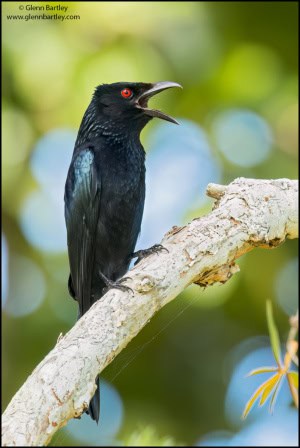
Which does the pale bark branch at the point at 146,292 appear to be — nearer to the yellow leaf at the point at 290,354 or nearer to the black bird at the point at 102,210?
the yellow leaf at the point at 290,354

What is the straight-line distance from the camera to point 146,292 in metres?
2.74

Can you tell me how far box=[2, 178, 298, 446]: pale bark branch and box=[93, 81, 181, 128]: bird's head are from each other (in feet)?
5.18

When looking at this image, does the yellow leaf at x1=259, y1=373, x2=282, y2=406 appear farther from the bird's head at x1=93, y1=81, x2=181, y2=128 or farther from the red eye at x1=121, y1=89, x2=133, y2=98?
the red eye at x1=121, y1=89, x2=133, y2=98

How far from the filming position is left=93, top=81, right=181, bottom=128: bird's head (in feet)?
15.1

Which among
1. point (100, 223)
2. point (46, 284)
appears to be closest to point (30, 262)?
point (46, 284)

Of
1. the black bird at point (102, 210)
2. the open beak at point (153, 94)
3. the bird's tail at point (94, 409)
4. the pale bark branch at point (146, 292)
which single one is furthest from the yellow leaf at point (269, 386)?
the open beak at point (153, 94)

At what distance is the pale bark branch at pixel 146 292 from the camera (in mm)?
2334

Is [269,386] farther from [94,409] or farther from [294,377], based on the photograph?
[94,409]

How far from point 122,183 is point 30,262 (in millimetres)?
1798

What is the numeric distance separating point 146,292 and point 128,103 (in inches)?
82.2

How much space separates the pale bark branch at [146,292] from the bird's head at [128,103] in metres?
1.58

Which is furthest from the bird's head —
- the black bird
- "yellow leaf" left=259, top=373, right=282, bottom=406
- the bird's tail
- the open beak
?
"yellow leaf" left=259, top=373, right=282, bottom=406

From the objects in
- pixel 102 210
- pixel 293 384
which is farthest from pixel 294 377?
pixel 102 210

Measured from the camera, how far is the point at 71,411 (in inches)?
94.8
